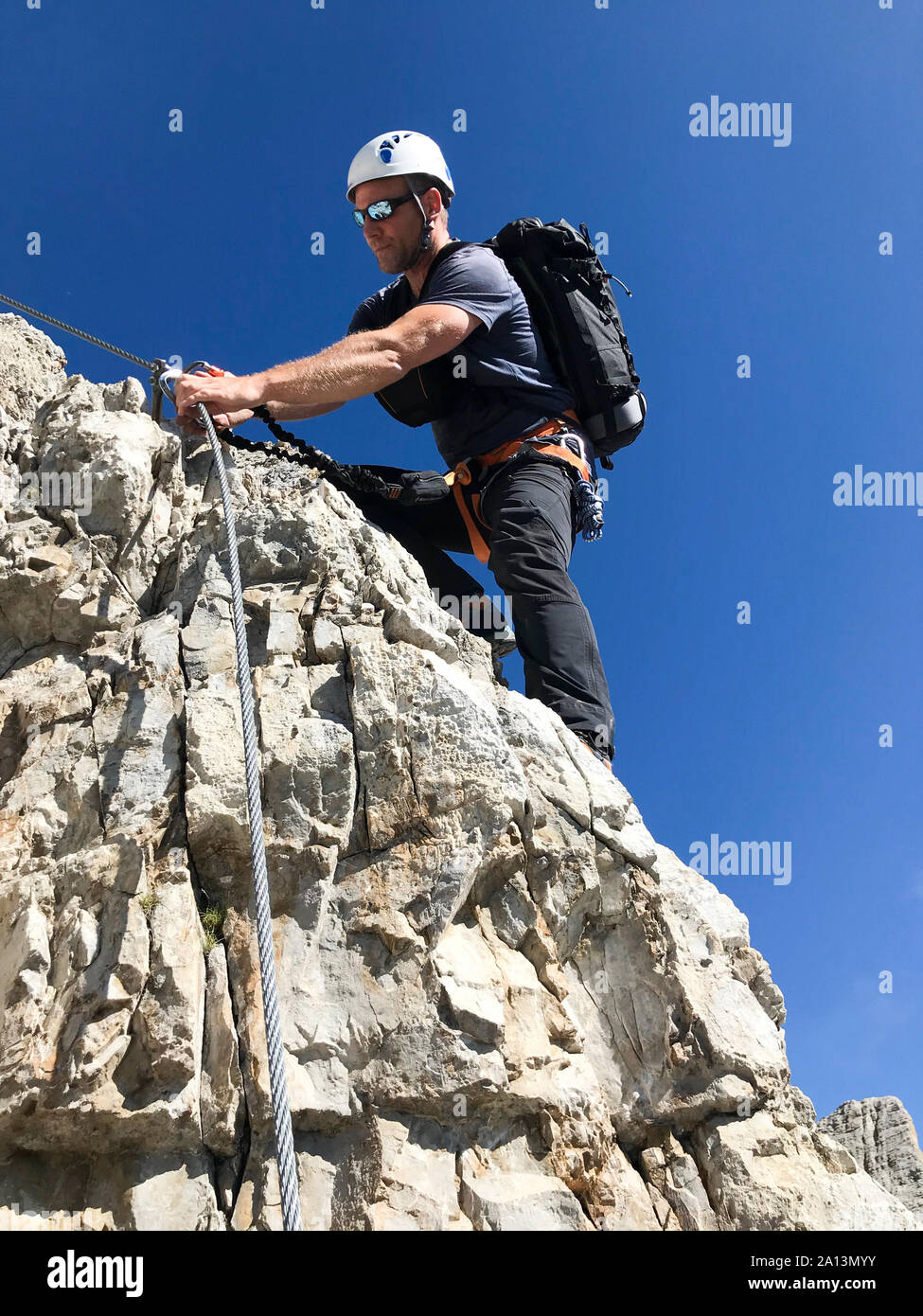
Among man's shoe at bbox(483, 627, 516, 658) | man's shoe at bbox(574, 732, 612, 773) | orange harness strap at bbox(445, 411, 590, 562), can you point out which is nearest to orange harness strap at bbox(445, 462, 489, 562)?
orange harness strap at bbox(445, 411, 590, 562)

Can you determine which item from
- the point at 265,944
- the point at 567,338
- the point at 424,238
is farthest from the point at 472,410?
the point at 265,944

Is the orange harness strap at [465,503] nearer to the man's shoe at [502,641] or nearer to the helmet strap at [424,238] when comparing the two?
the man's shoe at [502,641]

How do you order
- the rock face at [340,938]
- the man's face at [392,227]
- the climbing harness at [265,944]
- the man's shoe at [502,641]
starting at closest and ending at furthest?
the climbing harness at [265,944]
the rock face at [340,938]
the man's face at [392,227]
the man's shoe at [502,641]

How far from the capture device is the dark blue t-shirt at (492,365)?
25.0 ft

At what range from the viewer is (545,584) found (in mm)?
7445

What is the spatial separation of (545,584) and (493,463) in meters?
1.20

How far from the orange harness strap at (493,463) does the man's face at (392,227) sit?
1.67 metres

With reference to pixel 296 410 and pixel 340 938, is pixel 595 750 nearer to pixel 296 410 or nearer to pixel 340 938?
pixel 340 938

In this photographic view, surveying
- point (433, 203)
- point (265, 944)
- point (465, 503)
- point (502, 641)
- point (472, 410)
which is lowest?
point (265, 944)

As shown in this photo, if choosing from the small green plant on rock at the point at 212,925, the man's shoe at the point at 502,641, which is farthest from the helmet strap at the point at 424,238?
the small green plant on rock at the point at 212,925

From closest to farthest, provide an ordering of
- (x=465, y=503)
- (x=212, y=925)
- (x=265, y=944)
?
(x=265, y=944) < (x=212, y=925) < (x=465, y=503)

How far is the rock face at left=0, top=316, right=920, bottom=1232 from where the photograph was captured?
4742mm

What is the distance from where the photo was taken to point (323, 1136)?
4.88 m
